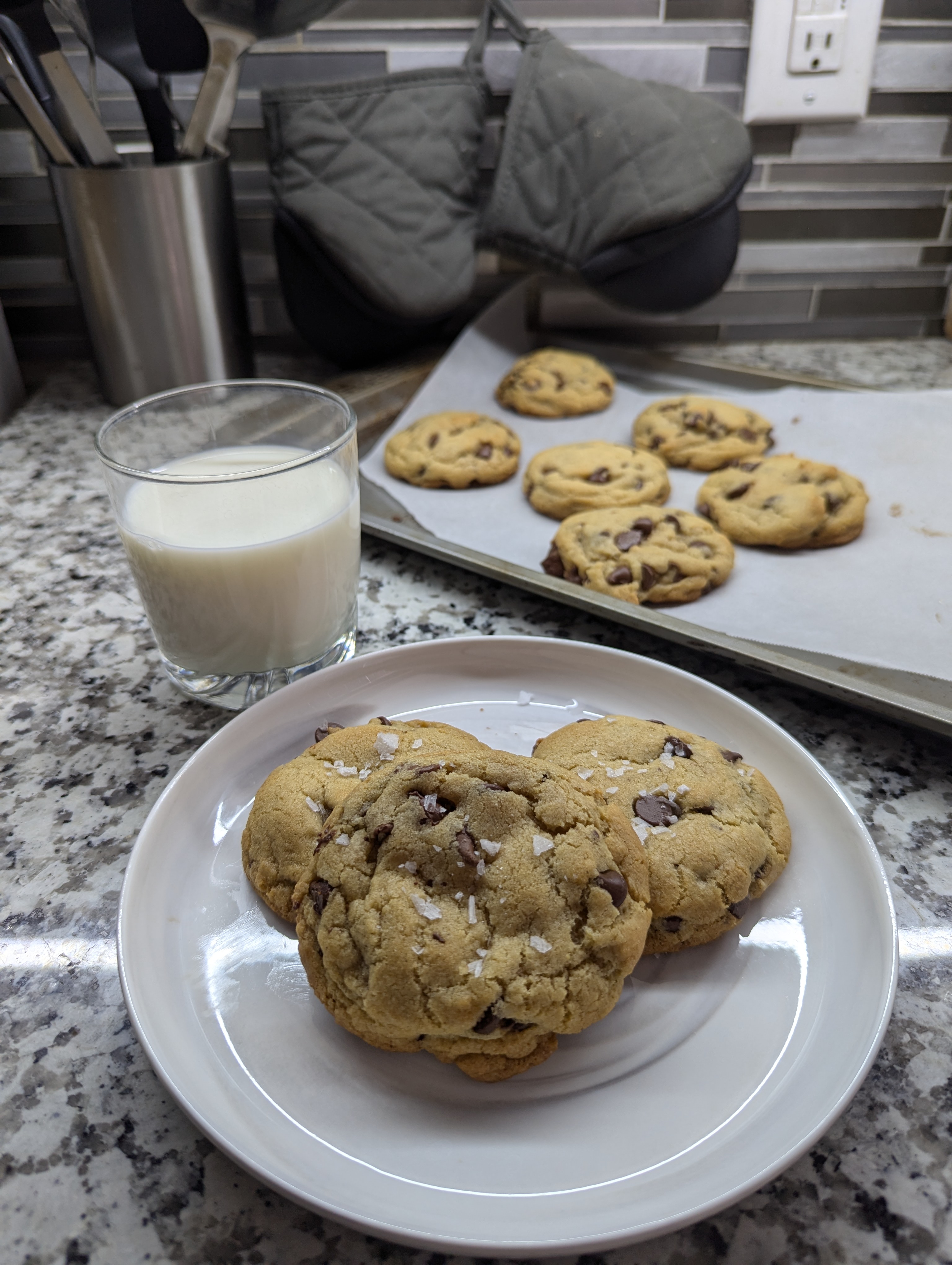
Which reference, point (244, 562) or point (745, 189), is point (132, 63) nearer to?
point (244, 562)

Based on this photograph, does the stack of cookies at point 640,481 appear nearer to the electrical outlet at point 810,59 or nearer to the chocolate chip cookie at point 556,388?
the chocolate chip cookie at point 556,388

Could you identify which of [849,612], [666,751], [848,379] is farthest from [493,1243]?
[848,379]

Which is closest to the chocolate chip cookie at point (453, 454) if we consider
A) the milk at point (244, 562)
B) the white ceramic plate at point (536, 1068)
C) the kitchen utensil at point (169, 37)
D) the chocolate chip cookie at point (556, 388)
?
the chocolate chip cookie at point (556, 388)

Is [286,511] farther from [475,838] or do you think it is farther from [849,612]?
[849,612]

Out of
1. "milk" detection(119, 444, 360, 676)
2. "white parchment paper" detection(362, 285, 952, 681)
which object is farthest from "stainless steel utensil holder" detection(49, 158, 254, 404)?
"milk" detection(119, 444, 360, 676)

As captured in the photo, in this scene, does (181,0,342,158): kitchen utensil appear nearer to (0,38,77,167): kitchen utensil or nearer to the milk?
(0,38,77,167): kitchen utensil
